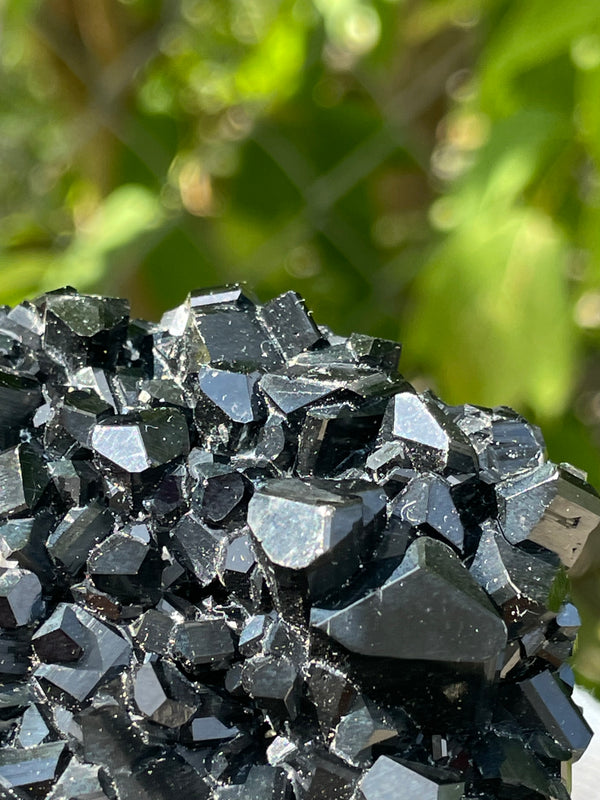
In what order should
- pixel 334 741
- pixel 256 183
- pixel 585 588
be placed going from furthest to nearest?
pixel 256 183
pixel 585 588
pixel 334 741

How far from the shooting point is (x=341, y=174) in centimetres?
133

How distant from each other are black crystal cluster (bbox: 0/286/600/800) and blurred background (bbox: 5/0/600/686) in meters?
0.48

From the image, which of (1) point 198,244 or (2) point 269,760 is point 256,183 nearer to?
(1) point 198,244

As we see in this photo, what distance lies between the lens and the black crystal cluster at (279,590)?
0.32m

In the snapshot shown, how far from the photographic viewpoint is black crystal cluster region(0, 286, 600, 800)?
1.06 ft

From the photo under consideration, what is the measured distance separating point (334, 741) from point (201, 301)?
0.65 ft

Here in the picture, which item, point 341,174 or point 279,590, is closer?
point 279,590

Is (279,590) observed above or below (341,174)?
below

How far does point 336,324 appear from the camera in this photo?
1246mm

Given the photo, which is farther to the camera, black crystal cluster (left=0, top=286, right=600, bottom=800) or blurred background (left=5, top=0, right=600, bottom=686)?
blurred background (left=5, top=0, right=600, bottom=686)

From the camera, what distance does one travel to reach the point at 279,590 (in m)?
0.33

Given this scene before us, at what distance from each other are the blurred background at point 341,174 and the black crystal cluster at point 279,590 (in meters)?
0.48

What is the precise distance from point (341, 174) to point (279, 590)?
1.08 m

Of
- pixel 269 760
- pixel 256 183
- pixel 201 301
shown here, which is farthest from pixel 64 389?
pixel 256 183
